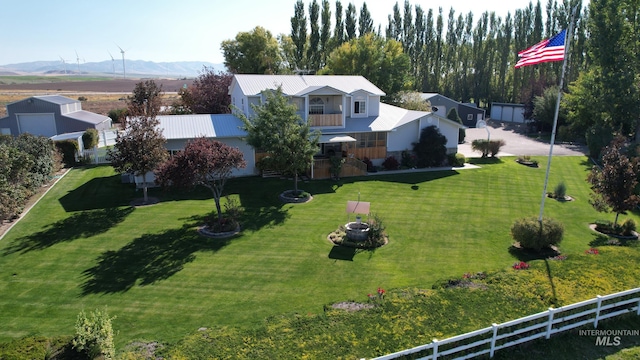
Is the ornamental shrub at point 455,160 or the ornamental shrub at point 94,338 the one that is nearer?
the ornamental shrub at point 94,338

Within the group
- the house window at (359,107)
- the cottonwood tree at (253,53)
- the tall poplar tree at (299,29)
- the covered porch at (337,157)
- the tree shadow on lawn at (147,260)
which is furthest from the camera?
the tall poplar tree at (299,29)

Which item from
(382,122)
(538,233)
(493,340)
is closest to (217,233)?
(493,340)

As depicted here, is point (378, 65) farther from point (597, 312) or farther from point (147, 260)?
point (597, 312)

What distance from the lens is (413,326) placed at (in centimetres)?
1129

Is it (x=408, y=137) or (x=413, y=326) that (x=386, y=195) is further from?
(x=413, y=326)

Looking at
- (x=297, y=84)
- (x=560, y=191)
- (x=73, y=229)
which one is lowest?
(x=73, y=229)

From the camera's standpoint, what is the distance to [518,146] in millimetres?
43688

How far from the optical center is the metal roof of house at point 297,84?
31.4 metres

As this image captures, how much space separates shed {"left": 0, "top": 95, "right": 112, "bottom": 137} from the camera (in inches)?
1619

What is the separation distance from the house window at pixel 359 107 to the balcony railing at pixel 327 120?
322cm

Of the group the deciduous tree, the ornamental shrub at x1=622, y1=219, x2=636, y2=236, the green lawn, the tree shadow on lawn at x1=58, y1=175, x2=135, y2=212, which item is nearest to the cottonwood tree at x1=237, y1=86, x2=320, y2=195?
the green lawn

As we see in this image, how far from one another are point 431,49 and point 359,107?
5329 centimetres

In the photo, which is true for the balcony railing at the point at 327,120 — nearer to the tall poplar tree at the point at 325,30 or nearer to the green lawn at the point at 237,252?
the green lawn at the point at 237,252

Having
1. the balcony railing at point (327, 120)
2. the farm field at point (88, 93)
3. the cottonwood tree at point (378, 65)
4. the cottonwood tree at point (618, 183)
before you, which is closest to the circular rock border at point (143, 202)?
the balcony railing at point (327, 120)
